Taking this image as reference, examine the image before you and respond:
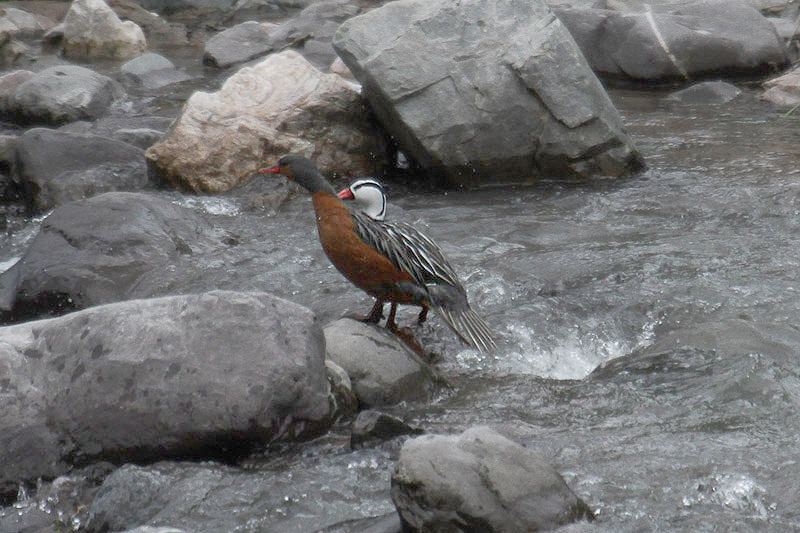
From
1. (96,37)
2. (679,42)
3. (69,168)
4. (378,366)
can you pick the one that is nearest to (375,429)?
(378,366)

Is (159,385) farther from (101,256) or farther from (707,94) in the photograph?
(707,94)

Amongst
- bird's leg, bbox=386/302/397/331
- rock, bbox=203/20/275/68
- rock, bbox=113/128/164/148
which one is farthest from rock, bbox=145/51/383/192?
rock, bbox=203/20/275/68

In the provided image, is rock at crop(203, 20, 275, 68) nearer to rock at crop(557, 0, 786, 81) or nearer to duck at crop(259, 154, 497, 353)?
rock at crop(557, 0, 786, 81)

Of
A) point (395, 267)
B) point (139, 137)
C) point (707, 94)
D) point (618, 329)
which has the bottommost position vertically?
point (707, 94)

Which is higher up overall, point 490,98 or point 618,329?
point 490,98

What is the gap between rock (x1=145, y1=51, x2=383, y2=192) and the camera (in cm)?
803

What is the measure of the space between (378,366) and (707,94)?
730 cm

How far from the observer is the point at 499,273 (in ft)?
20.2

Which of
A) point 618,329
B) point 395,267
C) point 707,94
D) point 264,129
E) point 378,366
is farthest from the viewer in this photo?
point 707,94

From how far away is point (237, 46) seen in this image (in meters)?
14.6

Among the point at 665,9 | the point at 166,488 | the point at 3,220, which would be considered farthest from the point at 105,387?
the point at 665,9

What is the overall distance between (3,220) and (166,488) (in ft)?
Result: 15.2

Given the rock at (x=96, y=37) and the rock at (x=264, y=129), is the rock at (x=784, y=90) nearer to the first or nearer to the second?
the rock at (x=264, y=129)

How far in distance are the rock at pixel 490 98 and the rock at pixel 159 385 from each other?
4.00 meters
